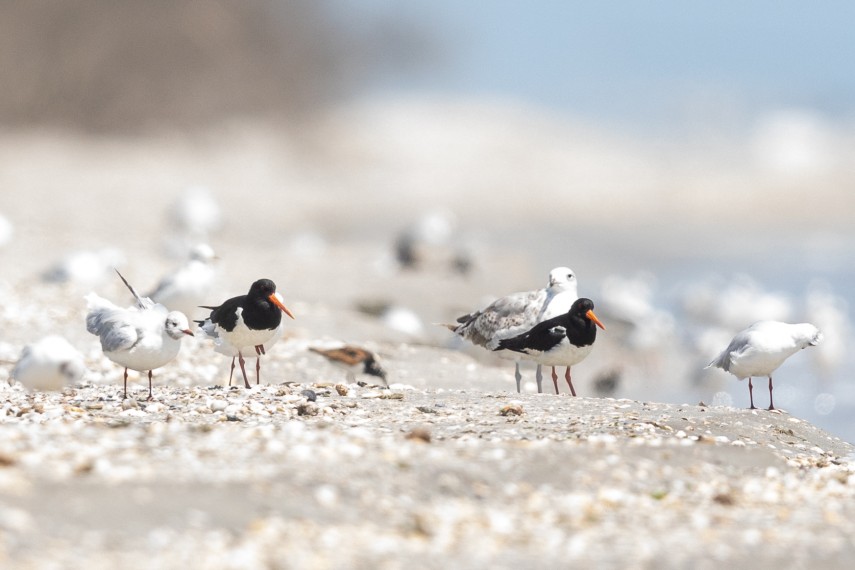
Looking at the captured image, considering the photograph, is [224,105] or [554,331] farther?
[224,105]

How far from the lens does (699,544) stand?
4891 mm

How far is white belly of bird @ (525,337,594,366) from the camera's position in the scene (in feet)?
27.0

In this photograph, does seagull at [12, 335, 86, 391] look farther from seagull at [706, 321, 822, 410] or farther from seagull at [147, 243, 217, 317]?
seagull at [706, 321, 822, 410]

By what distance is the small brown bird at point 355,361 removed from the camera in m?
9.59

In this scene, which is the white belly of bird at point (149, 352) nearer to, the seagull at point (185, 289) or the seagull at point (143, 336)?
the seagull at point (143, 336)

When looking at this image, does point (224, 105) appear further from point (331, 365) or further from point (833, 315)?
point (331, 365)

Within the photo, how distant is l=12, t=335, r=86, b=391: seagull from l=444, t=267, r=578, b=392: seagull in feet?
9.82

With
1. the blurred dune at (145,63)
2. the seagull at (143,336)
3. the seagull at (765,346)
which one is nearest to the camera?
the seagull at (143,336)

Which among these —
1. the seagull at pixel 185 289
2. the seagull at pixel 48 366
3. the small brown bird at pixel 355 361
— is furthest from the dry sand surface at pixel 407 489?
the seagull at pixel 185 289

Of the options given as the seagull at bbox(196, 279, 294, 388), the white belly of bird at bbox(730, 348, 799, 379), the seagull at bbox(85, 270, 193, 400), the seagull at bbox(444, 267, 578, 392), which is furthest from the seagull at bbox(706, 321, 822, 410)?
the seagull at bbox(85, 270, 193, 400)

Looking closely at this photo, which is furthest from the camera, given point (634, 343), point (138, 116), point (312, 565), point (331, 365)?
point (138, 116)

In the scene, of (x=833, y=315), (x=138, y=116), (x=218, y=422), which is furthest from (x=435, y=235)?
(x=138, y=116)

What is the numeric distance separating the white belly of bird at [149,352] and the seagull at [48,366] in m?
0.26

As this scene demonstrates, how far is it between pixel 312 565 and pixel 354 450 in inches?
52.6
